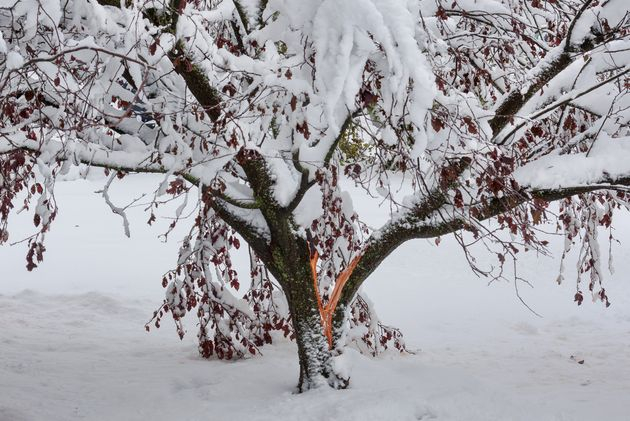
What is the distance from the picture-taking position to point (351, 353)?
5570 mm

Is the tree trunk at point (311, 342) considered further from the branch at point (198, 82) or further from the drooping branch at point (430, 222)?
the branch at point (198, 82)

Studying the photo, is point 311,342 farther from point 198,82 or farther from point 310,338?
point 198,82

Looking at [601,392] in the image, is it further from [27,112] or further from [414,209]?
[27,112]

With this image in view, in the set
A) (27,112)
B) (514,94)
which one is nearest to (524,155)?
(514,94)

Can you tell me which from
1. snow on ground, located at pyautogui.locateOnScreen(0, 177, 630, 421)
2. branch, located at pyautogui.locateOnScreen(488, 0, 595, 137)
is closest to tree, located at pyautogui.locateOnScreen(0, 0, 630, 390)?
branch, located at pyautogui.locateOnScreen(488, 0, 595, 137)

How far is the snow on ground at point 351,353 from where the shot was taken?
4812 millimetres

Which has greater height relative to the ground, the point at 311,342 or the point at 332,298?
the point at 332,298

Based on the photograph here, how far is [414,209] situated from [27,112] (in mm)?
2609

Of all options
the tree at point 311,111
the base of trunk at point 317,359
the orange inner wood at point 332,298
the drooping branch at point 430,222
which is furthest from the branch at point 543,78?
the base of trunk at point 317,359

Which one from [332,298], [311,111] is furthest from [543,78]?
[332,298]

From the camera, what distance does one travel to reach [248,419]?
15.1 feet

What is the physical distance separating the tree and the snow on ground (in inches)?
24.3

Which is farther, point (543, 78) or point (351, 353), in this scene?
point (351, 353)

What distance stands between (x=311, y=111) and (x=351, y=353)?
260cm
